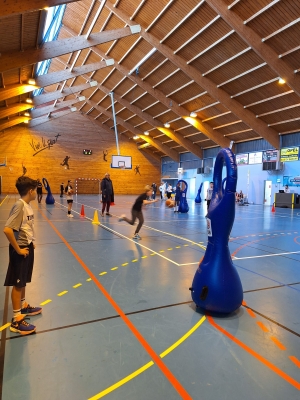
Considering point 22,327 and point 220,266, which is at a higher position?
point 220,266

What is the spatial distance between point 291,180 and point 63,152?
26885 millimetres

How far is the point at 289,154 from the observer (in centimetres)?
2384

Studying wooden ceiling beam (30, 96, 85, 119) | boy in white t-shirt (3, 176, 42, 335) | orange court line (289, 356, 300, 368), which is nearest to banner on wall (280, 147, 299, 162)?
wooden ceiling beam (30, 96, 85, 119)

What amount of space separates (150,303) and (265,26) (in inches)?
660

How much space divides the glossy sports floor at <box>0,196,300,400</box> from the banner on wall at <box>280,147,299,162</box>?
20.6 meters

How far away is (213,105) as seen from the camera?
24141 mm

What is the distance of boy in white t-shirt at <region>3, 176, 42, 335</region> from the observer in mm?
2854

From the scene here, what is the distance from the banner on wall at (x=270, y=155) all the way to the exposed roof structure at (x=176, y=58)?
1.25m

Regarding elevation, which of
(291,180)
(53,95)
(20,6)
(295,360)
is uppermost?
(53,95)

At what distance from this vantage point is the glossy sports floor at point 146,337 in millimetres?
2158

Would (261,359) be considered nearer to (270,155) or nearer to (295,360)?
(295,360)

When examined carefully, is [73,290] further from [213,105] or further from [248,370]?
[213,105]

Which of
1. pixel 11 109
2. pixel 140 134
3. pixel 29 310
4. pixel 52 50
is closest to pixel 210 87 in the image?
pixel 52 50

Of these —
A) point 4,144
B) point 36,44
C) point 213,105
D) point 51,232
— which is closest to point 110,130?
point 4,144
